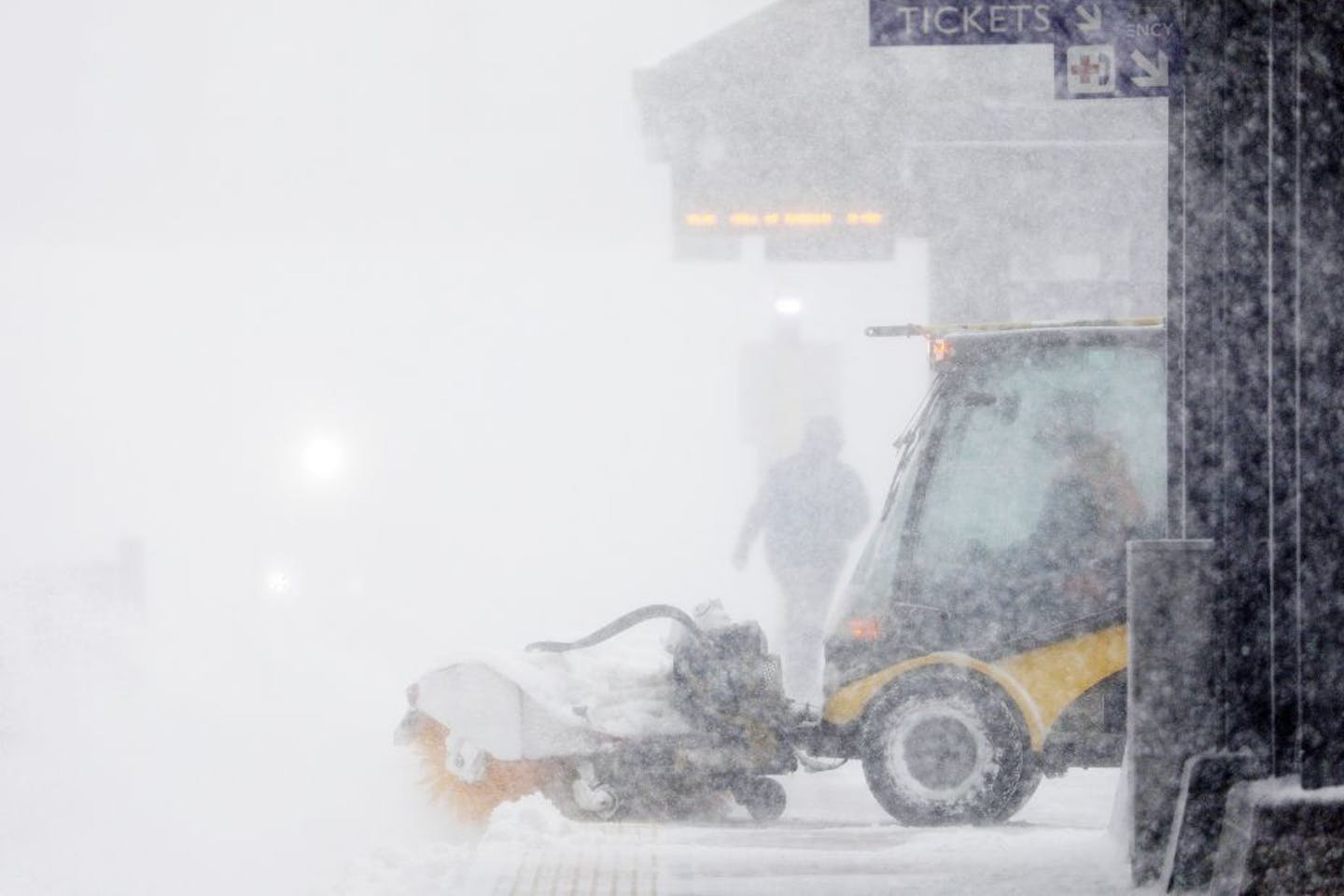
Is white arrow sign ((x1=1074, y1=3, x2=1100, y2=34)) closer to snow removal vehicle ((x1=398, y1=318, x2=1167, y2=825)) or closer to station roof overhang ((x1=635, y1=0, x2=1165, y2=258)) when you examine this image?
snow removal vehicle ((x1=398, y1=318, x2=1167, y2=825))

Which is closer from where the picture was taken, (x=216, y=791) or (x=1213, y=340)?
(x=1213, y=340)

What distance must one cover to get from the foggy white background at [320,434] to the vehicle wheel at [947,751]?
69.0 inches

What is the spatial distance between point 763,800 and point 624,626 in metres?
0.86

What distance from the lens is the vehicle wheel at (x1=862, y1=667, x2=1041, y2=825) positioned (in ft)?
22.1

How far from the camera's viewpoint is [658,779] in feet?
22.4

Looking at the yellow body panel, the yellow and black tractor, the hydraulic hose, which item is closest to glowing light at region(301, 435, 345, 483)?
the hydraulic hose

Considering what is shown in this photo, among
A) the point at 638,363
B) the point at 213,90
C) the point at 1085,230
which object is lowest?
the point at 638,363

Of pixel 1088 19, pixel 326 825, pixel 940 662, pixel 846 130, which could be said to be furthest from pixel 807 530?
pixel 1088 19

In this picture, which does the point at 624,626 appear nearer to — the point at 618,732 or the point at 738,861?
the point at 618,732

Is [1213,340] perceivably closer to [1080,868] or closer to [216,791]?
[1080,868]

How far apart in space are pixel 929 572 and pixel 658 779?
132cm

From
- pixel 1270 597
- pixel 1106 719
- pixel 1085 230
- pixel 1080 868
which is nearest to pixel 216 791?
pixel 1106 719

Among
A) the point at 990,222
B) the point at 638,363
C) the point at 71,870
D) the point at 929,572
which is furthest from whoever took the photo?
the point at 638,363

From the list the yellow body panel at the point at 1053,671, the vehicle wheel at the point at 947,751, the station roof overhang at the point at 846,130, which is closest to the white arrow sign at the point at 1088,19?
the yellow body panel at the point at 1053,671
